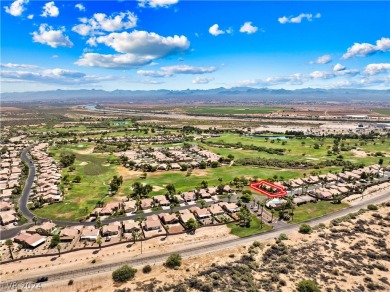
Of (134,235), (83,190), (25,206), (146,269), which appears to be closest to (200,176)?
(83,190)

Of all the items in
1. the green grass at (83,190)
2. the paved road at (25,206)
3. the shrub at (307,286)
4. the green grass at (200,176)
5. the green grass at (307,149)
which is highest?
the green grass at (307,149)

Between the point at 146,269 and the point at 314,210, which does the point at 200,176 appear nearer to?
the point at 314,210

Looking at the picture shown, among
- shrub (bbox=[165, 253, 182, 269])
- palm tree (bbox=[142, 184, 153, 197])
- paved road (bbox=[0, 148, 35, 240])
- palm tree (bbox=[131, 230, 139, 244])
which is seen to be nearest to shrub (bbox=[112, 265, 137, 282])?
shrub (bbox=[165, 253, 182, 269])

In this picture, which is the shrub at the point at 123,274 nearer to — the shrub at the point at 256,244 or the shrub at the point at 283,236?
the shrub at the point at 256,244

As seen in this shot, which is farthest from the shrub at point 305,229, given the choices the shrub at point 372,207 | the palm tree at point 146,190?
the palm tree at point 146,190

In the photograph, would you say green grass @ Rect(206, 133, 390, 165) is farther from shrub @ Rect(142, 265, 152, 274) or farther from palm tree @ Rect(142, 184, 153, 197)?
shrub @ Rect(142, 265, 152, 274)

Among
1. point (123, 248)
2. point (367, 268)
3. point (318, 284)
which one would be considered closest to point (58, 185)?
point (123, 248)
